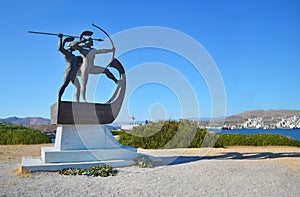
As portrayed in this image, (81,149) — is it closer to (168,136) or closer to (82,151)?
(82,151)

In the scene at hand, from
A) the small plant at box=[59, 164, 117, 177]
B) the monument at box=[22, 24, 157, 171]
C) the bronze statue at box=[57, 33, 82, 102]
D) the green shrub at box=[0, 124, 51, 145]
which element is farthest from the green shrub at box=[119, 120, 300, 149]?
the small plant at box=[59, 164, 117, 177]

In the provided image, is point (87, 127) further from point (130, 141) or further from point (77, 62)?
point (130, 141)

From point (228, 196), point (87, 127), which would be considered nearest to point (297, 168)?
point (228, 196)

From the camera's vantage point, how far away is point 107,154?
1066 centimetres

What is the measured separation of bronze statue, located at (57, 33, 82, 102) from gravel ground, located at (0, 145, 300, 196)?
3285mm

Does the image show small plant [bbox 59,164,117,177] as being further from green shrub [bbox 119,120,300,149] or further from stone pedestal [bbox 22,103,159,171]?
green shrub [bbox 119,120,300,149]

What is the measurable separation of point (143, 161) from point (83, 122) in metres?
2.53

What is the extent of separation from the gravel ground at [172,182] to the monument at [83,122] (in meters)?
0.97

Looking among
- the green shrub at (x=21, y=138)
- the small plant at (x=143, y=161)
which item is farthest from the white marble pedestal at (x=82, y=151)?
the green shrub at (x=21, y=138)

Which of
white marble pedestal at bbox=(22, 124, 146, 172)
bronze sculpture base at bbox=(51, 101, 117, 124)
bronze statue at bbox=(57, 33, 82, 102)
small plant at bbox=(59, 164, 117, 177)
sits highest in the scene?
bronze statue at bbox=(57, 33, 82, 102)

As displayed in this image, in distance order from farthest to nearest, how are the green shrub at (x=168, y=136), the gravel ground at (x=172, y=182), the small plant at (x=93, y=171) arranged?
the green shrub at (x=168, y=136), the small plant at (x=93, y=171), the gravel ground at (x=172, y=182)

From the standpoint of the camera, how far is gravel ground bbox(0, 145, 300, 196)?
22.4 feet

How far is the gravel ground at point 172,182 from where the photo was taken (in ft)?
22.4

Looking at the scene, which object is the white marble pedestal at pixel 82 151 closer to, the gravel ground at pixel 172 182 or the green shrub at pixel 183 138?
the gravel ground at pixel 172 182
